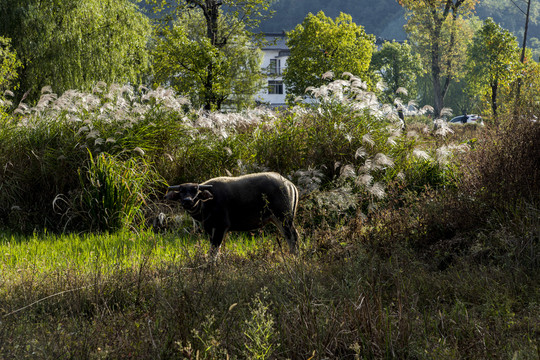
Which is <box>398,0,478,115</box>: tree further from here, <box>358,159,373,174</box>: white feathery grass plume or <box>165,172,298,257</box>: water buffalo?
<box>165,172,298,257</box>: water buffalo

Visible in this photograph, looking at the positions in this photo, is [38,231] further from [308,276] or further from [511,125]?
[511,125]

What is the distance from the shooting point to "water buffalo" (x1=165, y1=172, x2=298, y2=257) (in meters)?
5.83

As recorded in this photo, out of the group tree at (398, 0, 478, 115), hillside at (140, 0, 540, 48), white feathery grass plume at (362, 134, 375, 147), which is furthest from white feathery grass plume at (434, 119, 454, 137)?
hillside at (140, 0, 540, 48)

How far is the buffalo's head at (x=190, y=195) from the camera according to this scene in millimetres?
5379

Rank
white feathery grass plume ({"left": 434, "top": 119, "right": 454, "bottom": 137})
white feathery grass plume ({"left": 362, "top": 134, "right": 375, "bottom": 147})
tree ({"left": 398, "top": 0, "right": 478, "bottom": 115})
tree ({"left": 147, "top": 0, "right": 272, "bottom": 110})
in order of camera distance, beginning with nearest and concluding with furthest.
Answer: white feathery grass plume ({"left": 362, "top": 134, "right": 375, "bottom": 147}) < white feathery grass plume ({"left": 434, "top": 119, "right": 454, "bottom": 137}) < tree ({"left": 147, "top": 0, "right": 272, "bottom": 110}) < tree ({"left": 398, "top": 0, "right": 478, "bottom": 115})

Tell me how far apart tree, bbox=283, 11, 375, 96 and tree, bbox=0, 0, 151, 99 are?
1306cm

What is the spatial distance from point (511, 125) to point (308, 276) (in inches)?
154

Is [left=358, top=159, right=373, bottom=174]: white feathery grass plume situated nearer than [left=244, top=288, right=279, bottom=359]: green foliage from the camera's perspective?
No

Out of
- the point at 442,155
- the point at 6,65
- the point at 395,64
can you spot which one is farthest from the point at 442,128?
the point at 395,64

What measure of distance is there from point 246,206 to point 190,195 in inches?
31.7

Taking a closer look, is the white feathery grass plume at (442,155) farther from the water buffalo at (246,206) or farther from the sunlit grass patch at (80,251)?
the sunlit grass patch at (80,251)

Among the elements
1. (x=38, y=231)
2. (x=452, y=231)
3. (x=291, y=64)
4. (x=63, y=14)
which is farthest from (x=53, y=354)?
(x=291, y=64)

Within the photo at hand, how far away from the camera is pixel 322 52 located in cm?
3309

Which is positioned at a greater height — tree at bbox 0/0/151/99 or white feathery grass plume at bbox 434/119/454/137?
tree at bbox 0/0/151/99
